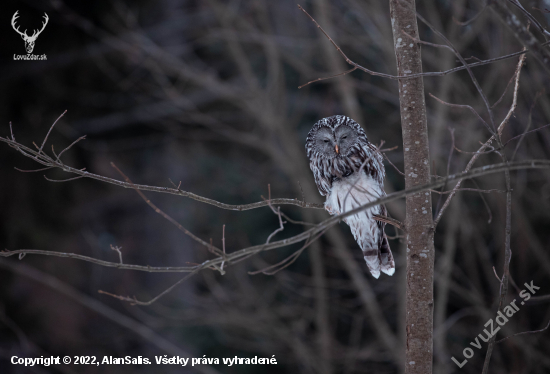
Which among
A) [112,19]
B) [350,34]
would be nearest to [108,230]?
[112,19]

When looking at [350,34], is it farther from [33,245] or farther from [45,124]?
[33,245]

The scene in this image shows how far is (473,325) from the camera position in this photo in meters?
5.48

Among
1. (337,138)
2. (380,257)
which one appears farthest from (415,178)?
(380,257)

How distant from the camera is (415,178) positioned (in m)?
1.75

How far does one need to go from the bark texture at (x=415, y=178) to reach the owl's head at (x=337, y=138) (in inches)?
33.4

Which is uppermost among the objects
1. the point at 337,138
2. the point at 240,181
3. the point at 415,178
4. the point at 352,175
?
the point at 240,181

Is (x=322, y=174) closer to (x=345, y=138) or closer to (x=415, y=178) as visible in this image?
(x=345, y=138)

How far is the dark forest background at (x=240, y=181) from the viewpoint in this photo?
4.52 meters

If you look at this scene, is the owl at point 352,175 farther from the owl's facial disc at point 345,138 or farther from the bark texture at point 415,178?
the bark texture at point 415,178

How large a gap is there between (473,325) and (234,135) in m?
3.93

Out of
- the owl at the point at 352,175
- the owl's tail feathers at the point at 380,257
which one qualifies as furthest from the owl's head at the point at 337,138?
the owl's tail feathers at the point at 380,257

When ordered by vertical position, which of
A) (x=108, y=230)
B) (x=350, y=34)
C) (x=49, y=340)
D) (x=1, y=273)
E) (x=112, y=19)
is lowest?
(x=49, y=340)

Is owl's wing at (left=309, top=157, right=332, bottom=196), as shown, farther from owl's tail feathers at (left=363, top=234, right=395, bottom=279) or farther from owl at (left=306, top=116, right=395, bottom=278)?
owl's tail feathers at (left=363, top=234, right=395, bottom=279)

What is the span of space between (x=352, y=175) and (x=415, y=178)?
33.5 inches
